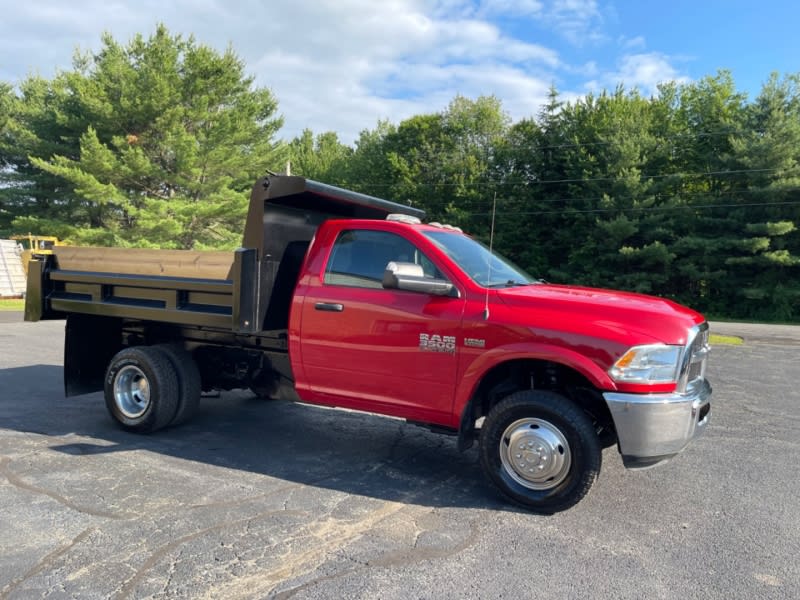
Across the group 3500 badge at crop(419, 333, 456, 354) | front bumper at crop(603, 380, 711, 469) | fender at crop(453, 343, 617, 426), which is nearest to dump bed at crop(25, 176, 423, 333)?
3500 badge at crop(419, 333, 456, 354)

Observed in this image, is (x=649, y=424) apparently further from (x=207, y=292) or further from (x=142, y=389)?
(x=142, y=389)

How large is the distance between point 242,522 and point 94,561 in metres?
0.84

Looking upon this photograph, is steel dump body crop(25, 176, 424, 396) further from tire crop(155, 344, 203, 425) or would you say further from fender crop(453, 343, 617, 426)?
fender crop(453, 343, 617, 426)

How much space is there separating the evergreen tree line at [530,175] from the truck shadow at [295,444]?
2231 centimetres

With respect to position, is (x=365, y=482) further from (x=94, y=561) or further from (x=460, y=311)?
(x=94, y=561)

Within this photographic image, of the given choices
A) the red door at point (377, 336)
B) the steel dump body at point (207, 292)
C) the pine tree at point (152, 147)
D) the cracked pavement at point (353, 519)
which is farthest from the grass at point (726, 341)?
the pine tree at point (152, 147)

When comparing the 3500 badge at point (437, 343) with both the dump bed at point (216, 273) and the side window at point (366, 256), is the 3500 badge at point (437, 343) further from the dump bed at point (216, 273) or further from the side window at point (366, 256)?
the dump bed at point (216, 273)

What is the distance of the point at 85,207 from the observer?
3178 centimetres

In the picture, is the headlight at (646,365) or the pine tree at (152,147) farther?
the pine tree at (152,147)

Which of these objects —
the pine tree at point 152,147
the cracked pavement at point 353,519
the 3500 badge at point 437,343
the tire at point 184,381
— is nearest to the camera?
the cracked pavement at point 353,519

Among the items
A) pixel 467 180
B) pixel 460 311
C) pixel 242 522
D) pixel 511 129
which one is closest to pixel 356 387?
pixel 460 311

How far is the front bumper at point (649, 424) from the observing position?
12.2ft

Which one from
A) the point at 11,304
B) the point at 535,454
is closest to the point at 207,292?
the point at 535,454

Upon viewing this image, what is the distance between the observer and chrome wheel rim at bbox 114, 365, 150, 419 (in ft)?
18.6
